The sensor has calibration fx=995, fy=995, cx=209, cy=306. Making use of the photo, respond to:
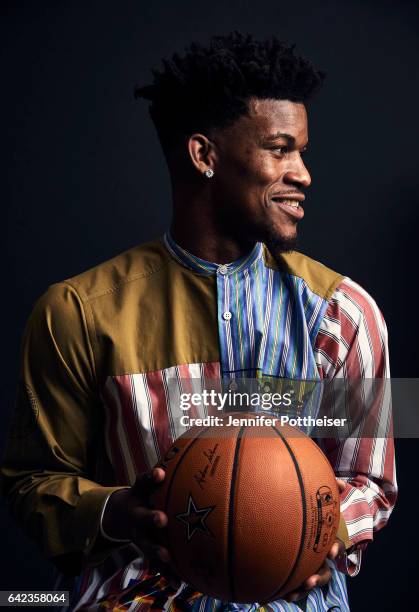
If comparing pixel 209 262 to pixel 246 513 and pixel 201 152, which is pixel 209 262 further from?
pixel 246 513

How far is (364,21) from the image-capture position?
282 cm

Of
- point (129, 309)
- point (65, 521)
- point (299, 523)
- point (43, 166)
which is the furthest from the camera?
point (43, 166)

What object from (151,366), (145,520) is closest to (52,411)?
(151,366)

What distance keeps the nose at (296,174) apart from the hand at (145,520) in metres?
0.68

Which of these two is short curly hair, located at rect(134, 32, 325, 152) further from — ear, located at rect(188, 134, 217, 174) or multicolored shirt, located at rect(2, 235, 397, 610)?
multicolored shirt, located at rect(2, 235, 397, 610)

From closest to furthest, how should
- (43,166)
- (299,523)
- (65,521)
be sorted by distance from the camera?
(299,523), (65,521), (43,166)

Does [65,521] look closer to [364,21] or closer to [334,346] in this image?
[334,346]

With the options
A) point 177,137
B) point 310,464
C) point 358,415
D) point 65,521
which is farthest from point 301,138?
point 65,521

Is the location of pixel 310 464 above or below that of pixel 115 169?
below

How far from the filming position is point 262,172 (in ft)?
6.34

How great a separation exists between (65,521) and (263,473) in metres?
0.49

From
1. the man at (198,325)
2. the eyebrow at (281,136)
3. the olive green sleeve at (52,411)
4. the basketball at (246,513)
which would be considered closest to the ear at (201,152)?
the man at (198,325)

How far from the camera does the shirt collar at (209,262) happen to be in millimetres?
2001

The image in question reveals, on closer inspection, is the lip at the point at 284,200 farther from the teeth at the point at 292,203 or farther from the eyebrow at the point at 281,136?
the eyebrow at the point at 281,136
